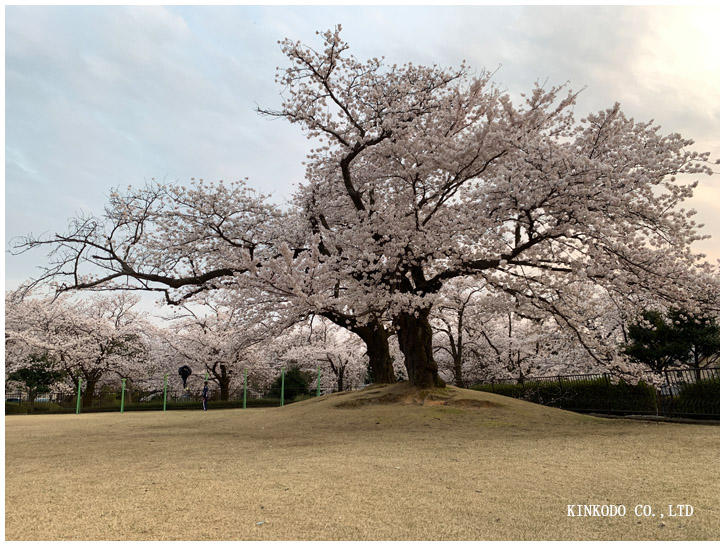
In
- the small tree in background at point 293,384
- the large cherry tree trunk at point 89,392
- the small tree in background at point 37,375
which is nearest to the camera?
the large cherry tree trunk at point 89,392

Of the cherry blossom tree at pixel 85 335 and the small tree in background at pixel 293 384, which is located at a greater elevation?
the cherry blossom tree at pixel 85 335

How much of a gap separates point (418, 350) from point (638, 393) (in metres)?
7.09

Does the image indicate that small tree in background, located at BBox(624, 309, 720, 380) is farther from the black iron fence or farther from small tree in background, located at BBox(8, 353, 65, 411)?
small tree in background, located at BBox(8, 353, 65, 411)

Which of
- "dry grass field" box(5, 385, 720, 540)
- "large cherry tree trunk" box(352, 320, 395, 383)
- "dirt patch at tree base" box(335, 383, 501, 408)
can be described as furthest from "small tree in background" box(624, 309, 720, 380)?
"large cherry tree trunk" box(352, 320, 395, 383)

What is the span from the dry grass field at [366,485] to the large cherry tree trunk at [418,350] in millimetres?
4237

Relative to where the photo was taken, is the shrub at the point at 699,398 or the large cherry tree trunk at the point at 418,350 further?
the large cherry tree trunk at the point at 418,350

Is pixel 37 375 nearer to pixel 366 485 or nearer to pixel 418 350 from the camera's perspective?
pixel 418 350

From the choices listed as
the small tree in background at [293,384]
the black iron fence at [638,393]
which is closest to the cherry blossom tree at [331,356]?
the small tree in background at [293,384]

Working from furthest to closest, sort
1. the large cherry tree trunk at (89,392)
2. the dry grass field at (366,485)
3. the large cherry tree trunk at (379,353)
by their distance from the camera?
1. the large cherry tree trunk at (89,392)
2. the large cherry tree trunk at (379,353)
3. the dry grass field at (366,485)

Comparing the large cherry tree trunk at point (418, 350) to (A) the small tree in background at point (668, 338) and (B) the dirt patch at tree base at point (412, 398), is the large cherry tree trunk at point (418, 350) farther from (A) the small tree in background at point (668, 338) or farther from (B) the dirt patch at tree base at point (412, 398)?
(A) the small tree in background at point (668, 338)

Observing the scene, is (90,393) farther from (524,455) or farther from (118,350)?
(524,455)

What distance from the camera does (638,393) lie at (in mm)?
15523

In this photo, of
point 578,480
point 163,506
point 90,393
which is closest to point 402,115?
point 578,480

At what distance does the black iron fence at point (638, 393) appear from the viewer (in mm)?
13297
